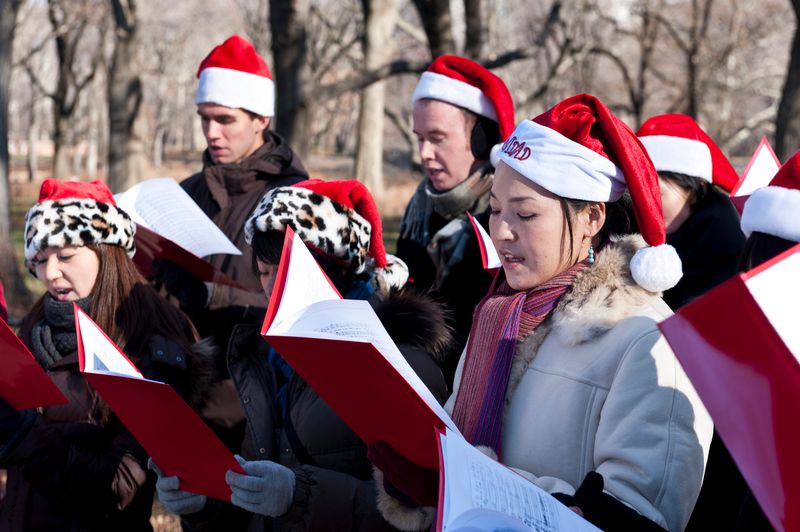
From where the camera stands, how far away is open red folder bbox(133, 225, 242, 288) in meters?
3.39

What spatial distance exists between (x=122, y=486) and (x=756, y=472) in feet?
6.70

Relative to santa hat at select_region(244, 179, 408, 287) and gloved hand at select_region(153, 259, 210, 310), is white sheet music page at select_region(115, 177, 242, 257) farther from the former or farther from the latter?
santa hat at select_region(244, 179, 408, 287)

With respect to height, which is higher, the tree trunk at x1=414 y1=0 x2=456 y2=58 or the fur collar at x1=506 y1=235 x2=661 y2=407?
the tree trunk at x1=414 y1=0 x2=456 y2=58

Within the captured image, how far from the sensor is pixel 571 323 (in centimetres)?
201

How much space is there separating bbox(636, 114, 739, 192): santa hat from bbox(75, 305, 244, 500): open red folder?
215 centimetres

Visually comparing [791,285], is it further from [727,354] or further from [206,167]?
[206,167]

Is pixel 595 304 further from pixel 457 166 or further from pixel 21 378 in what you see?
pixel 457 166

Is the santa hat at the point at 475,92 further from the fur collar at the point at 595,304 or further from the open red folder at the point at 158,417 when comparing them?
the open red folder at the point at 158,417

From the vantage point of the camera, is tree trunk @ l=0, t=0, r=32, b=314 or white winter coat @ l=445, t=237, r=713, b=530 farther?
tree trunk @ l=0, t=0, r=32, b=314

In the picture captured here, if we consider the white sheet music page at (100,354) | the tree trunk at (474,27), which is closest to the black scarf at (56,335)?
the white sheet music page at (100,354)

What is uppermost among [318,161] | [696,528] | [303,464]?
[303,464]

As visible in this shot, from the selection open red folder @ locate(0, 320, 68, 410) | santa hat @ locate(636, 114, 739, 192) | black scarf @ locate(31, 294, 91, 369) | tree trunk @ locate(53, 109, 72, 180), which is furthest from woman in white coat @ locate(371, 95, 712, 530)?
tree trunk @ locate(53, 109, 72, 180)

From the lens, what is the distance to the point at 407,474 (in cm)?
204

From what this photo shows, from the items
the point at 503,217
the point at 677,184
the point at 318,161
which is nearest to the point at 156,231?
the point at 503,217
